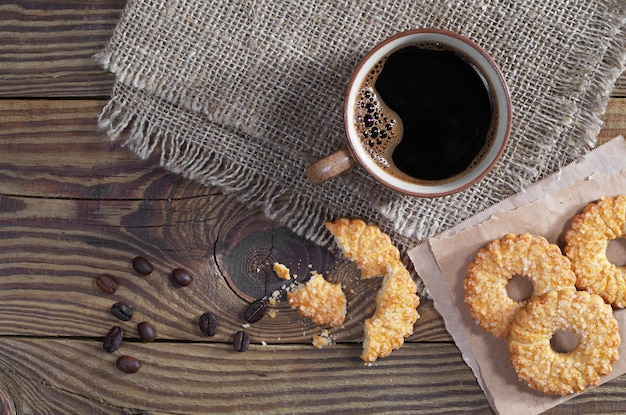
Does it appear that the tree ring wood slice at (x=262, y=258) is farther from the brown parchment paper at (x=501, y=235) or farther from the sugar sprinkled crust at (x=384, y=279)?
the brown parchment paper at (x=501, y=235)

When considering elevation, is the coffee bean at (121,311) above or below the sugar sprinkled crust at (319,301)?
below

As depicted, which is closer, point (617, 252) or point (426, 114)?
point (426, 114)

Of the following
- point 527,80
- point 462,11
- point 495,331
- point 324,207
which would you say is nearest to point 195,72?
point 324,207

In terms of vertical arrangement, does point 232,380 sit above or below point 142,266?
below

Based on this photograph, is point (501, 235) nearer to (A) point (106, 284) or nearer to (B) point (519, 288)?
(B) point (519, 288)

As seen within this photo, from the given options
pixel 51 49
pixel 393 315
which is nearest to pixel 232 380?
pixel 393 315

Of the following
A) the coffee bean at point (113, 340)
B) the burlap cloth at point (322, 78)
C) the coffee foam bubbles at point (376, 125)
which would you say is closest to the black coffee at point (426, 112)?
the coffee foam bubbles at point (376, 125)

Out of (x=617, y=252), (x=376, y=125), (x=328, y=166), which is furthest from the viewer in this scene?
(x=617, y=252)
